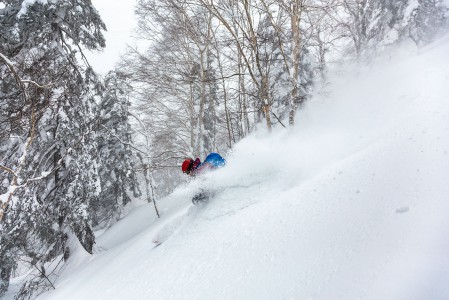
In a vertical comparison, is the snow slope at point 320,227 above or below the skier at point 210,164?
below

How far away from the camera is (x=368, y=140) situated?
534cm

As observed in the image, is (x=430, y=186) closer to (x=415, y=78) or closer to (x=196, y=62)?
(x=415, y=78)

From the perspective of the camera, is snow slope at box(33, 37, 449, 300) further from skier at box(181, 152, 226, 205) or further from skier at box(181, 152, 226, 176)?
skier at box(181, 152, 226, 176)

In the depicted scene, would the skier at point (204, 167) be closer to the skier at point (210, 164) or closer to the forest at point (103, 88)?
the skier at point (210, 164)

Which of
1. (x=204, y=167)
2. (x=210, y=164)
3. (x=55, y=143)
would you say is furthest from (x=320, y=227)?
(x=55, y=143)

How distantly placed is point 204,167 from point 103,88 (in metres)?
6.37

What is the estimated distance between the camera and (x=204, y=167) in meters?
6.65

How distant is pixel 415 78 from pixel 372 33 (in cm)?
1166

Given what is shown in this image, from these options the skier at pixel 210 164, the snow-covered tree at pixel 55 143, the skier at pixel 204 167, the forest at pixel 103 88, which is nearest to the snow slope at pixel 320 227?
the skier at pixel 204 167

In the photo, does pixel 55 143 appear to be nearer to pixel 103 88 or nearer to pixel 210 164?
pixel 103 88

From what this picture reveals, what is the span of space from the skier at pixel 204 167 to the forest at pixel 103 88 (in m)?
1.86

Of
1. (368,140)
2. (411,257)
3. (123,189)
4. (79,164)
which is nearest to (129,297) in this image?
(411,257)

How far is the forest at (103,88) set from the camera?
7574 millimetres

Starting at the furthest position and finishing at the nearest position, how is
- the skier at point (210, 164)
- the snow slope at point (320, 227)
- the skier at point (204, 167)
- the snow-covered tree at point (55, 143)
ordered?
the snow-covered tree at point (55, 143)
the skier at point (210, 164)
the skier at point (204, 167)
the snow slope at point (320, 227)
